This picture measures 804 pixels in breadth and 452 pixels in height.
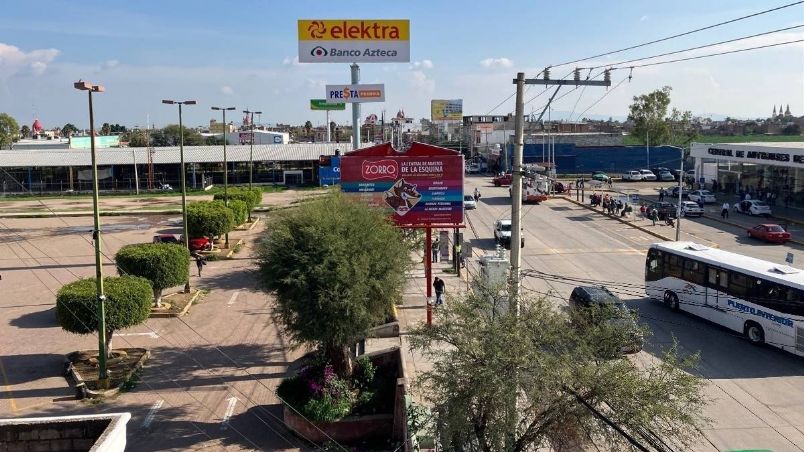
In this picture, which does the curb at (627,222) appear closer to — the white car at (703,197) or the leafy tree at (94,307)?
the white car at (703,197)

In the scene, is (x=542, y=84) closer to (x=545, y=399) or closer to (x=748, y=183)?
(x=545, y=399)

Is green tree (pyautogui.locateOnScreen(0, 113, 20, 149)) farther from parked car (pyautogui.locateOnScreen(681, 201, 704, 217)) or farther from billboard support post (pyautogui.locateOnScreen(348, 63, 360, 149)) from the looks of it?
parked car (pyautogui.locateOnScreen(681, 201, 704, 217))

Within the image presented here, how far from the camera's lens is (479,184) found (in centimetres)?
7188

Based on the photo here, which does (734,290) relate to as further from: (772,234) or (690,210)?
(690,210)

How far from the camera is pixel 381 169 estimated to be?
23281 millimetres

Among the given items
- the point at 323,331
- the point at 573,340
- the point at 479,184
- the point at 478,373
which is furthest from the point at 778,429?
the point at 479,184

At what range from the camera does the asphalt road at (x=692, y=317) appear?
1576cm

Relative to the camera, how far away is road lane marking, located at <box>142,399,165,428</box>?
17.3 m

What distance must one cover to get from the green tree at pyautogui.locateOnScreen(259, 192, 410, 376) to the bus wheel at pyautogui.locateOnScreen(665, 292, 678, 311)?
11.8 metres

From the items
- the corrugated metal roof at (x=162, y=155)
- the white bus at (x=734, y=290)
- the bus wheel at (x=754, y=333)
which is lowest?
the bus wheel at (x=754, y=333)

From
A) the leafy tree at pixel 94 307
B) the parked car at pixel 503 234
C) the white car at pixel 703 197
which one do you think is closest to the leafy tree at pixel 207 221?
the parked car at pixel 503 234

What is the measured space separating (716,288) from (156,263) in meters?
20.0

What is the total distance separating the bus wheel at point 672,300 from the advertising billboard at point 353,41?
67.2 ft

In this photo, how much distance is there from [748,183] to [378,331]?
45.2 meters
